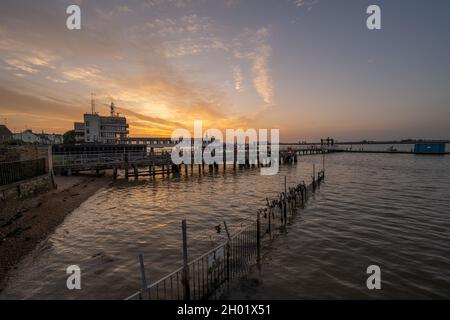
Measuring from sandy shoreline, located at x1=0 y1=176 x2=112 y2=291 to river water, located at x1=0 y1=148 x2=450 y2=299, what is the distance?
0.51 m

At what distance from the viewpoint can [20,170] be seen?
18328mm

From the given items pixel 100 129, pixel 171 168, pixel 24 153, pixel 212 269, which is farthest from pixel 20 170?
pixel 100 129

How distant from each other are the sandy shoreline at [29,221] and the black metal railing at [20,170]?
1.79 m

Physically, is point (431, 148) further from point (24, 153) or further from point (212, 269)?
point (24, 153)

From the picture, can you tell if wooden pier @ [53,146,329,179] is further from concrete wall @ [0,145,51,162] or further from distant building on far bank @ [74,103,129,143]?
distant building on far bank @ [74,103,129,143]

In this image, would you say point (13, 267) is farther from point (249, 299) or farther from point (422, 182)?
point (422, 182)

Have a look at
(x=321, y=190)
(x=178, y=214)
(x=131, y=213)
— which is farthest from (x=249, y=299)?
(x=321, y=190)

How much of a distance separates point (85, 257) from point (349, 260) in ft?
42.9

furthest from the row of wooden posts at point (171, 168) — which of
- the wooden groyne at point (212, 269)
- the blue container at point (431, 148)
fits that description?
the blue container at point (431, 148)

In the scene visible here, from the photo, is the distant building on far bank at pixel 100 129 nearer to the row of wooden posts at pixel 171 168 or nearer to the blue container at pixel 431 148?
the row of wooden posts at pixel 171 168

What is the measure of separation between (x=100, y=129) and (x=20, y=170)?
78208 mm

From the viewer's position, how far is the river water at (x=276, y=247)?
9.63 m

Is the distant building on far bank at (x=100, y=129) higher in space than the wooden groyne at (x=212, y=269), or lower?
higher
